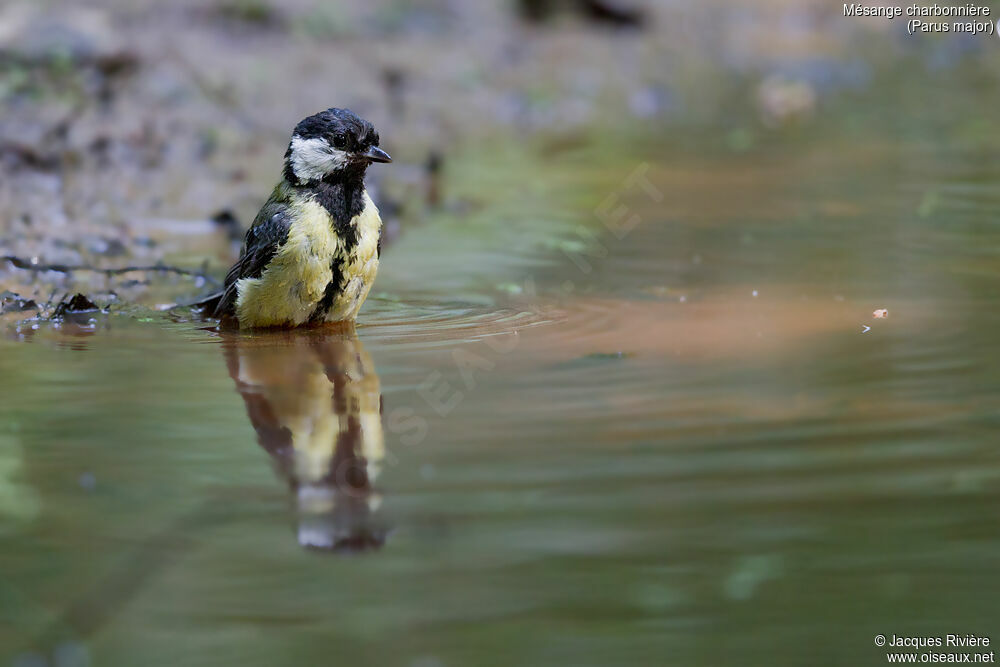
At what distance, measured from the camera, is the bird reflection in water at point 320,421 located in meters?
3.62

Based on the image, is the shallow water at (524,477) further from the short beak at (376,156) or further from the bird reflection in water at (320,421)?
the short beak at (376,156)

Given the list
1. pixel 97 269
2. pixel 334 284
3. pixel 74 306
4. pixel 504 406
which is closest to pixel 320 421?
pixel 504 406

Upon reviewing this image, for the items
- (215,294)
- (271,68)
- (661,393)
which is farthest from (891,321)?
(271,68)

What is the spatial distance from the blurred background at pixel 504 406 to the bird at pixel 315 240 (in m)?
0.20

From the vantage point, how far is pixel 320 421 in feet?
15.0

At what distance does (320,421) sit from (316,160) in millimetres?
1928

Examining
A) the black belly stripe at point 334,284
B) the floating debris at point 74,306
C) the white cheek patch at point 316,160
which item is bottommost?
the floating debris at point 74,306

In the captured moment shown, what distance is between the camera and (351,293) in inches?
235

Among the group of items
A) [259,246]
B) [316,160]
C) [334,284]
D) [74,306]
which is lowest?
[74,306]

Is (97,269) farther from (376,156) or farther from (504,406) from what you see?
(504,406)

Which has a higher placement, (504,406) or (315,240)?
(315,240)

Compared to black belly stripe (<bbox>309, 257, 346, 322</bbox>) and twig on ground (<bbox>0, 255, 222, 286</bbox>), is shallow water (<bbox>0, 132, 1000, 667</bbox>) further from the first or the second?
twig on ground (<bbox>0, 255, 222, 286</bbox>)

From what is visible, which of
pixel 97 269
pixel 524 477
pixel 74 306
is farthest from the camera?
pixel 97 269

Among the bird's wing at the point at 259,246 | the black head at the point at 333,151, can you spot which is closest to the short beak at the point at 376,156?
the black head at the point at 333,151
